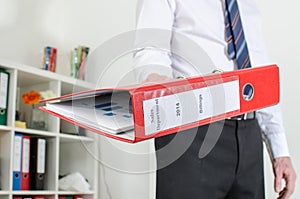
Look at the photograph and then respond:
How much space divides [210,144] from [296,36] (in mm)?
1190

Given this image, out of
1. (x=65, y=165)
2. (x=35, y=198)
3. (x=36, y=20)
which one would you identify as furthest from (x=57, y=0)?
(x=35, y=198)

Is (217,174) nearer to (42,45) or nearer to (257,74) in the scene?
(257,74)

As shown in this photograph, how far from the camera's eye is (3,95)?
240cm

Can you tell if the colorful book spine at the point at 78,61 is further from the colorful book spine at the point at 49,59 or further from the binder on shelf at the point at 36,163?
the binder on shelf at the point at 36,163

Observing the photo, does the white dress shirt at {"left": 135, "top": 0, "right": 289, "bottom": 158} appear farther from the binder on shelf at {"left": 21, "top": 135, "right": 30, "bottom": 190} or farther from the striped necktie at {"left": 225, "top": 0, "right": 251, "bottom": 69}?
the binder on shelf at {"left": 21, "top": 135, "right": 30, "bottom": 190}

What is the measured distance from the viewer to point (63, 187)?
269 centimetres

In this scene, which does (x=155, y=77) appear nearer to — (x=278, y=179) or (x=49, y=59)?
(x=278, y=179)

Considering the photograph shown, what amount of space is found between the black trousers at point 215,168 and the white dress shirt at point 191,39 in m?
0.17

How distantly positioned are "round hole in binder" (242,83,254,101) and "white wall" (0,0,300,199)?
1.29 m

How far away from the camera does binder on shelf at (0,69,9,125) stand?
238 cm

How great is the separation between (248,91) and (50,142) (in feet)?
6.30

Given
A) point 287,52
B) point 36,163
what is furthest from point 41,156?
point 287,52

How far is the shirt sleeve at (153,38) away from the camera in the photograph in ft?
3.53

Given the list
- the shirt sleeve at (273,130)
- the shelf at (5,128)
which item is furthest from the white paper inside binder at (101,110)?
the shelf at (5,128)
